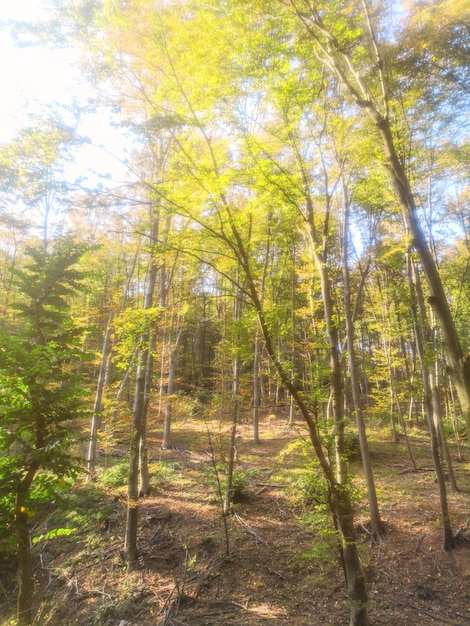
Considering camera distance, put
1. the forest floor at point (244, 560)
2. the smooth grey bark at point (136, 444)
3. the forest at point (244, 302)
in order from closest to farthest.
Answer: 1. the forest at point (244, 302)
2. the forest floor at point (244, 560)
3. the smooth grey bark at point (136, 444)

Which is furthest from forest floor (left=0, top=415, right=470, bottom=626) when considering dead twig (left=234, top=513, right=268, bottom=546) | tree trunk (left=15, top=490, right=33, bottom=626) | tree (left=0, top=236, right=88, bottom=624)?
tree (left=0, top=236, right=88, bottom=624)

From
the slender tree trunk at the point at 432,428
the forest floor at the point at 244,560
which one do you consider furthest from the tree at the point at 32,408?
the slender tree trunk at the point at 432,428

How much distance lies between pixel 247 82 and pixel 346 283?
4467 millimetres

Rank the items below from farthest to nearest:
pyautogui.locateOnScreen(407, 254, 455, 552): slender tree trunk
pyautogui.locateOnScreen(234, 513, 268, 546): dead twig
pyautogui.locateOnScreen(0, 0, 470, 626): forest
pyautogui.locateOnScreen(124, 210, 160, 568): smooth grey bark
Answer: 1. pyautogui.locateOnScreen(234, 513, 268, 546): dead twig
2. pyautogui.locateOnScreen(124, 210, 160, 568): smooth grey bark
3. pyautogui.locateOnScreen(407, 254, 455, 552): slender tree trunk
4. pyautogui.locateOnScreen(0, 0, 470, 626): forest

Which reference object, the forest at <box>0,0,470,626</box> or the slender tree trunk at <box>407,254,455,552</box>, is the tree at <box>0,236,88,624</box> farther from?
the slender tree trunk at <box>407,254,455,552</box>

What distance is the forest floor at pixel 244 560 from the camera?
5172 mm

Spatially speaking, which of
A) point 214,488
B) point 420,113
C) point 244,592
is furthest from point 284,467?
point 420,113

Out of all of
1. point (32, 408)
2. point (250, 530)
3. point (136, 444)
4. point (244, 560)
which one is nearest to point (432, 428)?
point (250, 530)

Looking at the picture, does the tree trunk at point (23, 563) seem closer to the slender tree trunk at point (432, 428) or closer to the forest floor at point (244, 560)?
the forest floor at point (244, 560)

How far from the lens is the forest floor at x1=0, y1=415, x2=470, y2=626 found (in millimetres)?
5172

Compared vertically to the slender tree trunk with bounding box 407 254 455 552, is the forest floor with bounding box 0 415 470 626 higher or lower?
lower

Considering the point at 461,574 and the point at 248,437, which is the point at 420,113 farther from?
the point at 248,437

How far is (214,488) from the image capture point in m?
9.22

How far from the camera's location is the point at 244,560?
253 inches
